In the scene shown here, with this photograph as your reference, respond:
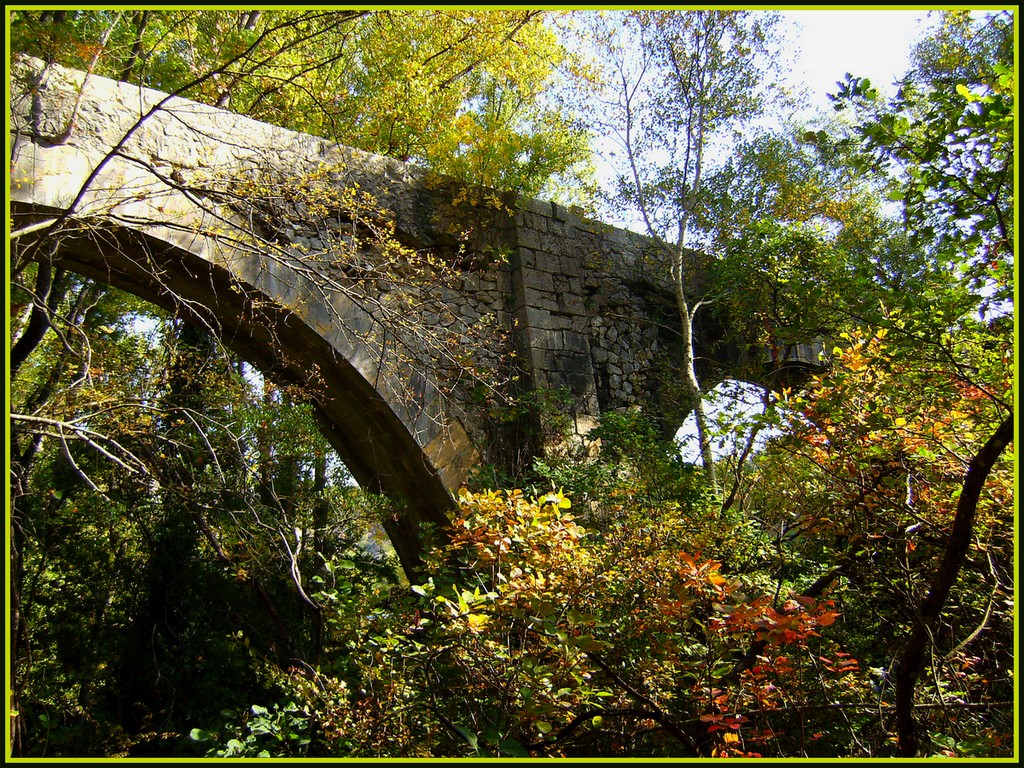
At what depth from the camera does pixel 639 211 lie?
21.9 feet

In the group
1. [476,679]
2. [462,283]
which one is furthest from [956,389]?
[462,283]

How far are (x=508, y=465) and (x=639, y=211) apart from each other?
2927 millimetres

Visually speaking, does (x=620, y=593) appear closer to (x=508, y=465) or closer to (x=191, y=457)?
(x=508, y=465)

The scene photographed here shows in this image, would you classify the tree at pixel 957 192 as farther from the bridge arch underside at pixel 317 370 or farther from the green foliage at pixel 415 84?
the green foliage at pixel 415 84

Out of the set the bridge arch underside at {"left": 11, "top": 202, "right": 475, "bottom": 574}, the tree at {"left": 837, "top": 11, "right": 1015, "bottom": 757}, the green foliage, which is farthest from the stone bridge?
the tree at {"left": 837, "top": 11, "right": 1015, "bottom": 757}

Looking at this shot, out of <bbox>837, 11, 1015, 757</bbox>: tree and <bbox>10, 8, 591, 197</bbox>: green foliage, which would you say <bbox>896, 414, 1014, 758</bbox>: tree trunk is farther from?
<bbox>10, 8, 591, 197</bbox>: green foliage

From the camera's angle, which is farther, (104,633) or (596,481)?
(104,633)

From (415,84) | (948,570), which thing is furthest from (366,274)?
(948,570)

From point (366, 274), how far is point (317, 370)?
91cm

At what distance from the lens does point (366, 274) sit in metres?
4.63

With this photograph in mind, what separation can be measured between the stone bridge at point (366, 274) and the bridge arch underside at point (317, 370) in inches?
0.6

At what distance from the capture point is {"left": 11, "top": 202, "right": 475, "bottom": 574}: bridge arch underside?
4102 millimetres

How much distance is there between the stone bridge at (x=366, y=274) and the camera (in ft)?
11.9

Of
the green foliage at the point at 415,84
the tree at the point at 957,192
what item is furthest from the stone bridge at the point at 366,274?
the tree at the point at 957,192
